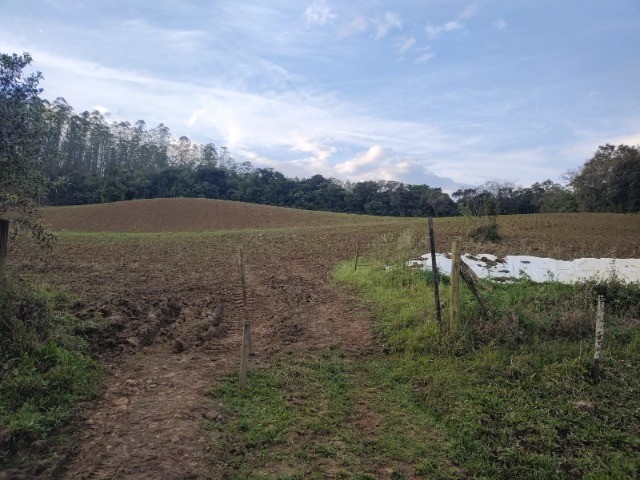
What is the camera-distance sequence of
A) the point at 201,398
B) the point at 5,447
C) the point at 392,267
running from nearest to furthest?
1. the point at 5,447
2. the point at 201,398
3. the point at 392,267

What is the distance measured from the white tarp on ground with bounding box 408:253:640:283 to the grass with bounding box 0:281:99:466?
8.91 m

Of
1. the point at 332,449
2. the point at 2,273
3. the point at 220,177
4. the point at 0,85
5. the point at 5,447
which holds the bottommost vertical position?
the point at 332,449

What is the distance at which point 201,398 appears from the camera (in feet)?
17.0

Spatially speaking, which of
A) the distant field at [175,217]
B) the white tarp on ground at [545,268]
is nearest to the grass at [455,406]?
the white tarp on ground at [545,268]

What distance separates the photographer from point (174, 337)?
7371 millimetres

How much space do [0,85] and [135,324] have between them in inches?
178

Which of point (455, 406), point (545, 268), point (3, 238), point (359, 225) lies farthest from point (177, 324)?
point (359, 225)

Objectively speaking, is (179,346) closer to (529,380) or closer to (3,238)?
(3,238)

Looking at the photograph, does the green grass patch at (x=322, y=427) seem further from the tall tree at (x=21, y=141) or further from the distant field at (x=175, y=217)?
the distant field at (x=175, y=217)

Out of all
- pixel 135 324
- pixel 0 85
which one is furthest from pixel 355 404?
pixel 0 85

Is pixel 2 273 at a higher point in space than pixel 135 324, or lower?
higher

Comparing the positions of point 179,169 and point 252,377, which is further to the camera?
point 179,169

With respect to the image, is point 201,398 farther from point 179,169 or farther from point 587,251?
point 179,169

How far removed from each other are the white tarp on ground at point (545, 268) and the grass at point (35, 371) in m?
8.91
